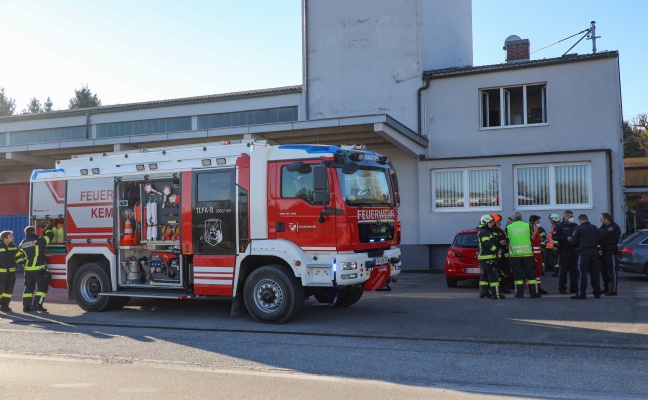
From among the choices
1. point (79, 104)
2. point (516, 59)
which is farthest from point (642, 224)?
point (79, 104)

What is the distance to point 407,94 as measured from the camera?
2120cm

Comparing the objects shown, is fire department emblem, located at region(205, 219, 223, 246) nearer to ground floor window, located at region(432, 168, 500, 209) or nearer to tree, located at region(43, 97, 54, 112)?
ground floor window, located at region(432, 168, 500, 209)

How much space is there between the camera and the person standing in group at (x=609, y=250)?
1322 cm

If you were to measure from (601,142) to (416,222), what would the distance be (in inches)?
237

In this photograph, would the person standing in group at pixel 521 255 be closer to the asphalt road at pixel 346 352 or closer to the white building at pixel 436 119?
the asphalt road at pixel 346 352

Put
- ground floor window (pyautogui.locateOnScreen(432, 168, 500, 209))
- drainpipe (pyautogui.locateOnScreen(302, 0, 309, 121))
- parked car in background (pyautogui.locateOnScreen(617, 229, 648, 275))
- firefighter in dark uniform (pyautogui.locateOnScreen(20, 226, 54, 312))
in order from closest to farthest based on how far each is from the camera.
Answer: firefighter in dark uniform (pyautogui.locateOnScreen(20, 226, 54, 312)), parked car in background (pyautogui.locateOnScreen(617, 229, 648, 275)), ground floor window (pyautogui.locateOnScreen(432, 168, 500, 209)), drainpipe (pyautogui.locateOnScreen(302, 0, 309, 121))

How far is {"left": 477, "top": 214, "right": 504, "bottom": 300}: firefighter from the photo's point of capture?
13.1m

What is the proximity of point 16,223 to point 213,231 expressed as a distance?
14847mm

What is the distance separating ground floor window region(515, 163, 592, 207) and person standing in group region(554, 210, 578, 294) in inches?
200

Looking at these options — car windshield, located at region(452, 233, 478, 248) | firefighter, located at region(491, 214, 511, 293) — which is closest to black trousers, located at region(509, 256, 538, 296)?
firefighter, located at region(491, 214, 511, 293)

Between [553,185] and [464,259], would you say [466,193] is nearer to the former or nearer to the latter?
[553,185]

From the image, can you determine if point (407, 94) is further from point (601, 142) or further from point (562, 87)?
point (601, 142)

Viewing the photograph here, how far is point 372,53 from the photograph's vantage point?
2198cm

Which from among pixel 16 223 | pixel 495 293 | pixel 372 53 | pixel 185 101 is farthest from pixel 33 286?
pixel 372 53
